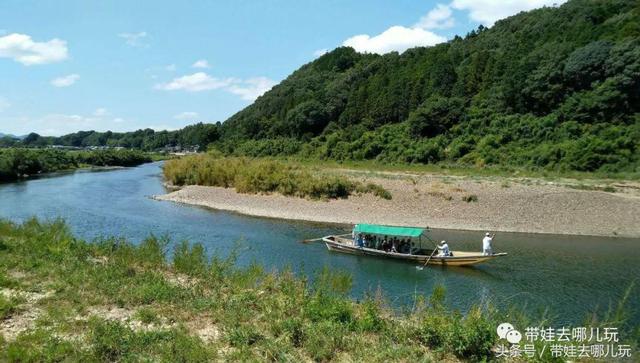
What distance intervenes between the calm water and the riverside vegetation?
3.06 metres

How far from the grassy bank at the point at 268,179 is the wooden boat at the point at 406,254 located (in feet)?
57.1

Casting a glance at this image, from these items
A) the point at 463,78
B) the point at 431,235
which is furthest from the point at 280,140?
the point at 431,235

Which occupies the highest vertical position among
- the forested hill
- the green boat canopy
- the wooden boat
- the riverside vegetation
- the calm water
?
the forested hill

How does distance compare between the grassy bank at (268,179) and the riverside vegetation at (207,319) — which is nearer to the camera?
the riverside vegetation at (207,319)

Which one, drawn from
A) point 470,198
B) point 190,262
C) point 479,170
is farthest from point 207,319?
point 479,170

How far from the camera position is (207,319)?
1335 cm

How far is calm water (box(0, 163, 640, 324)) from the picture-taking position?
23156mm

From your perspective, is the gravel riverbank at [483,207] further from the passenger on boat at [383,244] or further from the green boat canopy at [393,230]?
the green boat canopy at [393,230]

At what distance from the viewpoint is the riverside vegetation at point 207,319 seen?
36.2ft

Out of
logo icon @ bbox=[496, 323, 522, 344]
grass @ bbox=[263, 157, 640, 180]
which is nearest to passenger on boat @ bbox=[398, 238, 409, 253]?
logo icon @ bbox=[496, 323, 522, 344]

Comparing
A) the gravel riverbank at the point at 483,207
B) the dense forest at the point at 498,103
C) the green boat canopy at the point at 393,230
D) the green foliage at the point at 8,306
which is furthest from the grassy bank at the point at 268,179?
the green foliage at the point at 8,306

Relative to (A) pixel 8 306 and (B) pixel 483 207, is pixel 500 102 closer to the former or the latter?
(B) pixel 483 207

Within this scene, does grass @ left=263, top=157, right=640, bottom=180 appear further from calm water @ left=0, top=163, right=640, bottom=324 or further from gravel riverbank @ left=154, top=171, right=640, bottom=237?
calm water @ left=0, top=163, right=640, bottom=324

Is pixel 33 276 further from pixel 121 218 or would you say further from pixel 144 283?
pixel 121 218
